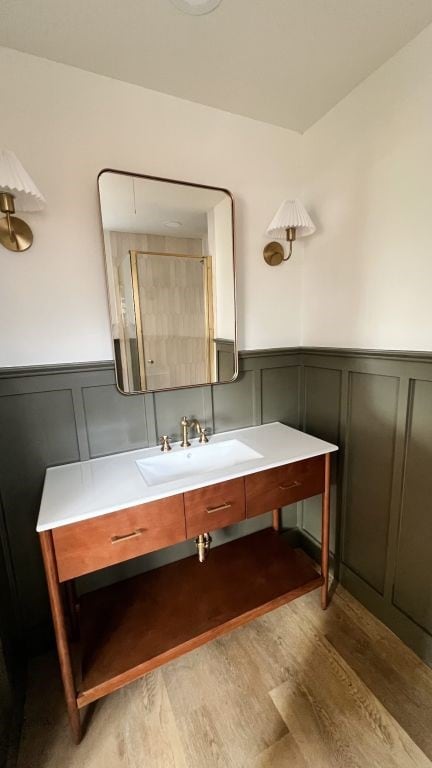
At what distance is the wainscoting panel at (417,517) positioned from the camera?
1250mm

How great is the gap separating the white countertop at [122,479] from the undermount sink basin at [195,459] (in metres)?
0.02

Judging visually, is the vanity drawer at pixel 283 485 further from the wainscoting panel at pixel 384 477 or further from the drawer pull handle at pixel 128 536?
the drawer pull handle at pixel 128 536

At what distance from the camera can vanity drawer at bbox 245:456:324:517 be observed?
1.27 metres

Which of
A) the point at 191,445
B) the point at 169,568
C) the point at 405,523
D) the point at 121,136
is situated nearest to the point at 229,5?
the point at 121,136

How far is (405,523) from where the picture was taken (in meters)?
1.36

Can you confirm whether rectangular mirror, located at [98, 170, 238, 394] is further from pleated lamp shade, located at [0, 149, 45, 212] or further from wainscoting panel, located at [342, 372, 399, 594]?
wainscoting panel, located at [342, 372, 399, 594]

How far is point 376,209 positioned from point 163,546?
5.27ft

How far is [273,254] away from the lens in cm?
168

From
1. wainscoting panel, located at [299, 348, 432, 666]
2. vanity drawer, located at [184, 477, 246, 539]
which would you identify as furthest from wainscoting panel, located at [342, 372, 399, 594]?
vanity drawer, located at [184, 477, 246, 539]

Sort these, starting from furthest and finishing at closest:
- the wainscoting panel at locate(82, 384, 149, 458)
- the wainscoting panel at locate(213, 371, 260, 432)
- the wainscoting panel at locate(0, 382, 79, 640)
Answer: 1. the wainscoting panel at locate(213, 371, 260, 432)
2. the wainscoting panel at locate(82, 384, 149, 458)
3. the wainscoting panel at locate(0, 382, 79, 640)

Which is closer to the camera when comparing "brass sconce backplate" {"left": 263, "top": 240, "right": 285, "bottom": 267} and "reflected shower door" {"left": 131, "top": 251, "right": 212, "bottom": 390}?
"reflected shower door" {"left": 131, "top": 251, "right": 212, "bottom": 390}

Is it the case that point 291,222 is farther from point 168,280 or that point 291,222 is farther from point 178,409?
point 178,409

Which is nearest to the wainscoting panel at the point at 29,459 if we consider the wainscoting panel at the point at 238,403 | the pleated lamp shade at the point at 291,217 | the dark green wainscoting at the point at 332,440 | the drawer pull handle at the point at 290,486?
the dark green wainscoting at the point at 332,440

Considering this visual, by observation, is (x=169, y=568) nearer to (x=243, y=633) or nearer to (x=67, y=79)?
(x=243, y=633)
